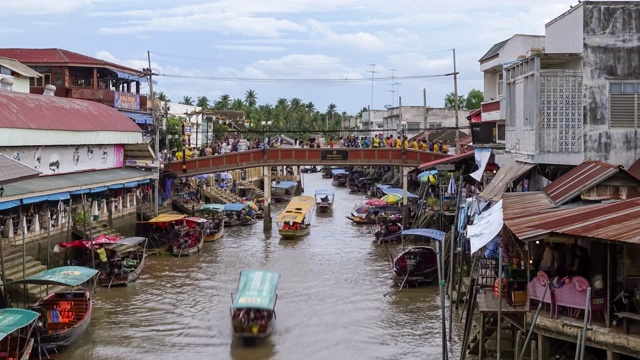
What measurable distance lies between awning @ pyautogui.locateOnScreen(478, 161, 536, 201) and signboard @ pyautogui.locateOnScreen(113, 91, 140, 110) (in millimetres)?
29308

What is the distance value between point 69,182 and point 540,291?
77.8ft

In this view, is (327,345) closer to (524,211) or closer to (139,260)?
(524,211)

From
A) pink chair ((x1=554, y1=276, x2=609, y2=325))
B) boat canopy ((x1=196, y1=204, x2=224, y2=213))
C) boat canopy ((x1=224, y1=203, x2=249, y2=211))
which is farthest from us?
boat canopy ((x1=224, y1=203, x2=249, y2=211))

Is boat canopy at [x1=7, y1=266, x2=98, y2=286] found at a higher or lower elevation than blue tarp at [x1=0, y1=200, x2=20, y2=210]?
lower

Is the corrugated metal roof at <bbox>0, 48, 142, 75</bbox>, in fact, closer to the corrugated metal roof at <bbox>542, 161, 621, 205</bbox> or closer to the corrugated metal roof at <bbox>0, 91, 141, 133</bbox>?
the corrugated metal roof at <bbox>0, 91, 141, 133</bbox>

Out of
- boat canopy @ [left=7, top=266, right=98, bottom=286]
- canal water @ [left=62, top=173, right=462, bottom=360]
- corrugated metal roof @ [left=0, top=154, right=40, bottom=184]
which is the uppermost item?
corrugated metal roof @ [left=0, top=154, right=40, bottom=184]

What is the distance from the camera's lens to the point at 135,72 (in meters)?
54.0

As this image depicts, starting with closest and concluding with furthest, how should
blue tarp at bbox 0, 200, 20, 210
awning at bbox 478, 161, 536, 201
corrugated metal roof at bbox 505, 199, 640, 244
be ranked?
corrugated metal roof at bbox 505, 199, 640, 244
awning at bbox 478, 161, 536, 201
blue tarp at bbox 0, 200, 20, 210

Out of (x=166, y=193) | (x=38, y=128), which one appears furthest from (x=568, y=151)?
(x=166, y=193)

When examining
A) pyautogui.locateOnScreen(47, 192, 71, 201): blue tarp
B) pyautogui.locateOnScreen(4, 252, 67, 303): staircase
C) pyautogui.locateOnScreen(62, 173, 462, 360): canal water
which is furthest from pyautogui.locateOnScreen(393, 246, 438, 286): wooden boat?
pyautogui.locateOnScreen(47, 192, 71, 201): blue tarp

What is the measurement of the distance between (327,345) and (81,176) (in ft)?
59.8

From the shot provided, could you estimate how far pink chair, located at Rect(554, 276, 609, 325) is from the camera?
1561 centimetres

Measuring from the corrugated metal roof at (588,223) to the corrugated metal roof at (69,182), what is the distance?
1885cm

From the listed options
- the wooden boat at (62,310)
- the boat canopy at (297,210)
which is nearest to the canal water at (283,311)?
the wooden boat at (62,310)
